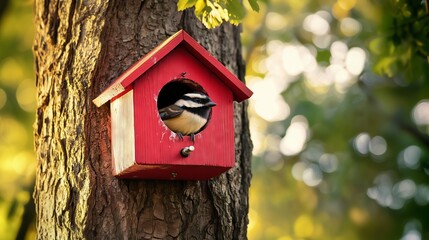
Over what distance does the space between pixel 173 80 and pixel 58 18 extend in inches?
33.6

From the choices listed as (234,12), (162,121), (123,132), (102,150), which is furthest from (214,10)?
(102,150)

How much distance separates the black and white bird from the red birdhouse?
4 centimetres

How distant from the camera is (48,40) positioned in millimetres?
4309

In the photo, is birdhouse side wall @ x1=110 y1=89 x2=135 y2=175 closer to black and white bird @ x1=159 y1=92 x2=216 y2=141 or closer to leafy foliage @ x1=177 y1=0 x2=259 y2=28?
black and white bird @ x1=159 y1=92 x2=216 y2=141

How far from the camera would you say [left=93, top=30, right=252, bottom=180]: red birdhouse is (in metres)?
3.62

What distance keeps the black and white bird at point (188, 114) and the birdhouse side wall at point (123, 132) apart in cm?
17

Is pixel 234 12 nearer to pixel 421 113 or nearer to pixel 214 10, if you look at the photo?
pixel 214 10

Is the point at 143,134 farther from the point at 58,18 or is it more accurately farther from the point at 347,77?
the point at 347,77

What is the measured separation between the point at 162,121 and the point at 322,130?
5.43 meters

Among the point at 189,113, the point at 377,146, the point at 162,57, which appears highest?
the point at 377,146

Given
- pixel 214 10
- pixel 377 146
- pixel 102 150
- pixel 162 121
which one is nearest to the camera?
pixel 214 10

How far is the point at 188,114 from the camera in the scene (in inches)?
145

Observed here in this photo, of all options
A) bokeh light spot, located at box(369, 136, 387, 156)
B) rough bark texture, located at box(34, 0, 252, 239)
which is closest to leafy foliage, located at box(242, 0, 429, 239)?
bokeh light spot, located at box(369, 136, 387, 156)

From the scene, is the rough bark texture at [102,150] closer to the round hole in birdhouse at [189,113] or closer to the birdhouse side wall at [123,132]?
the birdhouse side wall at [123,132]
